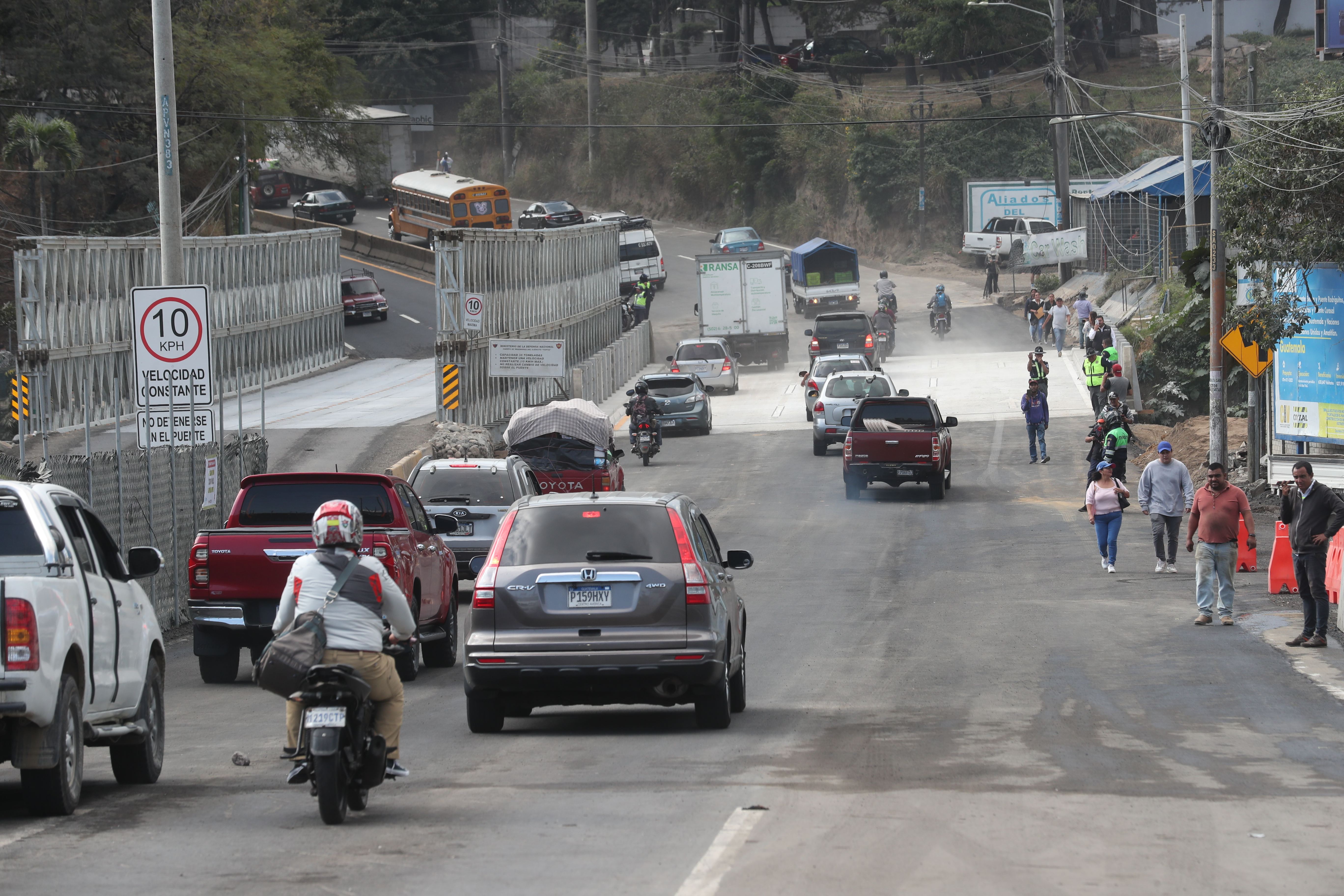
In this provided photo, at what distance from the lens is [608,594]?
10.4 meters

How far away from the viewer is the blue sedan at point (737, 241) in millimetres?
73875

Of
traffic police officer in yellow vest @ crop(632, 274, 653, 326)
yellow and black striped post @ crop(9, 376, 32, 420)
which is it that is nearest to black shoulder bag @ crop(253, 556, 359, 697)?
yellow and black striped post @ crop(9, 376, 32, 420)

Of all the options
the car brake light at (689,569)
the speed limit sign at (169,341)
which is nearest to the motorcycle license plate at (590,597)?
the car brake light at (689,569)

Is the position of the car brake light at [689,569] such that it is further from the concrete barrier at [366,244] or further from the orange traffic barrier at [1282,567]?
the concrete barrier at [366,244]

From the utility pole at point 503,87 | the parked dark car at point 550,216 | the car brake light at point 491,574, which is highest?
the utility pole at point 503,87

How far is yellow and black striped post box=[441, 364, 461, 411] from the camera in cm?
3628

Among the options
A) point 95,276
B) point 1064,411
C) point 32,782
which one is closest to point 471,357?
point 95,276

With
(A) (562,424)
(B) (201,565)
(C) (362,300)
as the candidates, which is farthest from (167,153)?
(C) (362,300)

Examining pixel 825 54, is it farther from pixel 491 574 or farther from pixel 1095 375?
pixel 491 574

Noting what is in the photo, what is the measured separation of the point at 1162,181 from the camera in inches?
2227

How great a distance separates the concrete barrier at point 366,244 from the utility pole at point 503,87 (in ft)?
64.2

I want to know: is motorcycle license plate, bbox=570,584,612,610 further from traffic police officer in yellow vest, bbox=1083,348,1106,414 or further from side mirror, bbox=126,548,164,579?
traffic police officer in yellow vest, bbox=1083,348,1106,414

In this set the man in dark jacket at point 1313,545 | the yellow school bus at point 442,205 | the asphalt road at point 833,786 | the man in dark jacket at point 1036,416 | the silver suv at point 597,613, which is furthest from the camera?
the yellow school bus at point 442,205

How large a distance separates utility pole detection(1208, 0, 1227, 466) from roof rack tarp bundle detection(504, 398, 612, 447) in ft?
33.3
